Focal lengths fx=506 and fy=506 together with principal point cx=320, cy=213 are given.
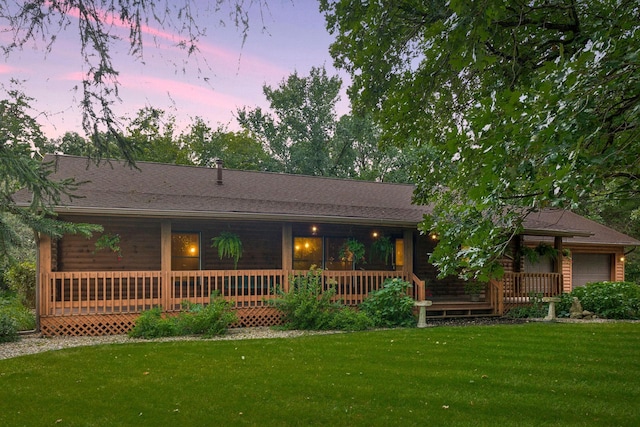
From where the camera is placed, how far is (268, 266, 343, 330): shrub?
11704mm

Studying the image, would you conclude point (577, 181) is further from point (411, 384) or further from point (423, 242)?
point (423, 242)

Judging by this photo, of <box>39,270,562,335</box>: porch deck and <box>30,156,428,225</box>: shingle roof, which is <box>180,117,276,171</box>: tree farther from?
<box>39,270,562,335</box>: porch deck

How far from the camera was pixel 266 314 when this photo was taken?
1250 cm

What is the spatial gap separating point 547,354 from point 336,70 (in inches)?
237

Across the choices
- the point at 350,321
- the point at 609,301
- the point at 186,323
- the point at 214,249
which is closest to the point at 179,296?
the point at 214,249

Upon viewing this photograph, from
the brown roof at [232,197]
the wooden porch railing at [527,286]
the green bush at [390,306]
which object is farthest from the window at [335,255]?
the wooden porch railing at [527,286]

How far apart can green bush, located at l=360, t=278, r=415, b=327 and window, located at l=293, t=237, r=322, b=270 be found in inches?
118

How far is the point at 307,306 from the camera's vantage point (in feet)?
38.8

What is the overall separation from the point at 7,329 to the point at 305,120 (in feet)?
79.4

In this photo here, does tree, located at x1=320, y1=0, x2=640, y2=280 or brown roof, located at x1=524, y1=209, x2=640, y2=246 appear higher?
tree, located at x1=320, y1=0, x2=640, y2=280

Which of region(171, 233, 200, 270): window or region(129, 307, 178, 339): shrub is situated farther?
region(171, 233, 200, 270): window

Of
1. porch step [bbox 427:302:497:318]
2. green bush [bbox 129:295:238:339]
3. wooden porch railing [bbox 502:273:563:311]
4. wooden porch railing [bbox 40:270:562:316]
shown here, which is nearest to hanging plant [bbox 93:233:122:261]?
wooden porch railing [bbox 40:270:562:316]

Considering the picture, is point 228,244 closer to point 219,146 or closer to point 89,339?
point 89,339

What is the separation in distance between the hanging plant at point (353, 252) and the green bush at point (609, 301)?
593 cm
